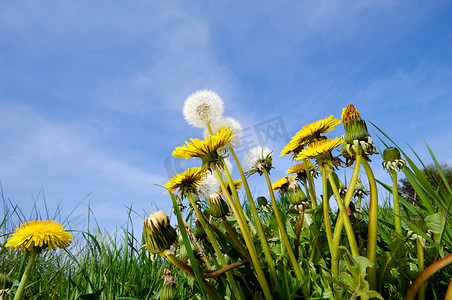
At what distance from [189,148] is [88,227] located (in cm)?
175

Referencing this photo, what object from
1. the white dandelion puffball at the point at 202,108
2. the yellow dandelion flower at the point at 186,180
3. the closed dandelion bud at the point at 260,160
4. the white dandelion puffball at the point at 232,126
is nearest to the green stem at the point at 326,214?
the closed dandelion bud at the point at 260,160

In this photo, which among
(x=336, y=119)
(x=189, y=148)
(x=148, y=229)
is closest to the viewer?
(x=148, y=229)

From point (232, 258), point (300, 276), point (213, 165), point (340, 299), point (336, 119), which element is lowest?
point (340, 299)

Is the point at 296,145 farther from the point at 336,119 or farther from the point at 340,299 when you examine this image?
the point at 340,299

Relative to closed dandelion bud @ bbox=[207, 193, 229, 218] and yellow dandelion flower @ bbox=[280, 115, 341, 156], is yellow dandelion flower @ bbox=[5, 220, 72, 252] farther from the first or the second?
yellow dandelion flower @ bbox=[280, 115, 341, 156]

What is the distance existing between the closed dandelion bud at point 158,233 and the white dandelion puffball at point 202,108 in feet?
3.38

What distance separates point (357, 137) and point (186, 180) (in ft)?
2.82

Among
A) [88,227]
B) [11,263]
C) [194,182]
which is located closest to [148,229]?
[194,182]

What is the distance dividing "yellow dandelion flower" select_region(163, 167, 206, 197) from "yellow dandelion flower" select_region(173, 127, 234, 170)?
0.53ft

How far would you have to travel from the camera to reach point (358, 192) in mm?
2023

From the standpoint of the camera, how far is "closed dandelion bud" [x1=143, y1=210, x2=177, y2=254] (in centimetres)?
125

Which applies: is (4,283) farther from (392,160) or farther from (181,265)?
(392,160)

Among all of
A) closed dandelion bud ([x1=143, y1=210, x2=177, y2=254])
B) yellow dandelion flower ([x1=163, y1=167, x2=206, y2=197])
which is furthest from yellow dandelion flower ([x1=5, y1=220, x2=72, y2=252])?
closed dandelion bud ([x1=143, y1=210, x2=177, y2=254])

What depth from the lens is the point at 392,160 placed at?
4.79 feet
